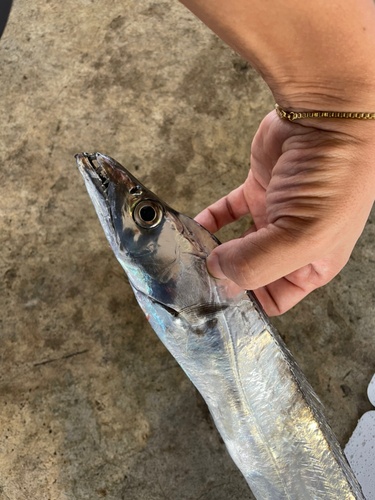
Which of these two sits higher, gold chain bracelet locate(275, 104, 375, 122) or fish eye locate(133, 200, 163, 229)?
gold chain bracelet locate(275, 104, 375, 122)

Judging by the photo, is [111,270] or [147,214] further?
[111,270]

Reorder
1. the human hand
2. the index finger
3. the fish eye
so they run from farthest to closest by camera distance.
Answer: the index finger, the fish eye, the human hand

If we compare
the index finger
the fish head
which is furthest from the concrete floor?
the fish head

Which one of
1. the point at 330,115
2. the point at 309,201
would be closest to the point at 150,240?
the point at 309,201

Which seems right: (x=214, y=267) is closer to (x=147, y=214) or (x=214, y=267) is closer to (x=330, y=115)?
(x=147, y=214)

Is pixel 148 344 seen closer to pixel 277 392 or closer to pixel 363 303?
pixel 277 392

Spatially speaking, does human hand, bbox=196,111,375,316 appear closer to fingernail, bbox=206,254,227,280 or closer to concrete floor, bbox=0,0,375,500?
fingernail, bbox=206,254,227,280

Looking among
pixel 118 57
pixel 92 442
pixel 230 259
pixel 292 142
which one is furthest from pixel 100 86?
pixel 92 442

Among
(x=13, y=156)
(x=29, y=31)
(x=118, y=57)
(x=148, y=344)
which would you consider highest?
(x=29, y=31)
